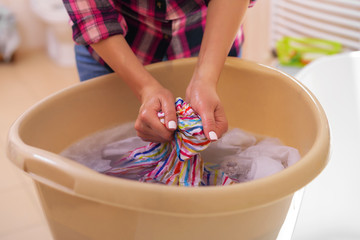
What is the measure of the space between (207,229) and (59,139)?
388 millimetres

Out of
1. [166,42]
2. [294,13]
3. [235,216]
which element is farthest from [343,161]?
[294,13]

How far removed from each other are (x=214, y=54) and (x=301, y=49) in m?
1.61

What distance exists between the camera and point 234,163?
2.60 feet

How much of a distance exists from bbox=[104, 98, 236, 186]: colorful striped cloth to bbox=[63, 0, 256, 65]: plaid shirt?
23 centimetres

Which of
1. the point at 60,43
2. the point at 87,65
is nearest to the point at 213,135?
the point at 87,65

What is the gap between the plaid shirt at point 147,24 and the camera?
2.54 ft

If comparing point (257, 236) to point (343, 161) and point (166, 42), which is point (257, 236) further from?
point (343, 161)

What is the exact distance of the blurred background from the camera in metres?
2.04

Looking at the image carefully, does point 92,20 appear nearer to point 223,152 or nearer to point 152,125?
point 152,125

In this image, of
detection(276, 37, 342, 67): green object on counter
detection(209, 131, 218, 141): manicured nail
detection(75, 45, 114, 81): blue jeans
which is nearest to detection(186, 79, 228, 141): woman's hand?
detection(209, 131, 218, 141): manicured nail

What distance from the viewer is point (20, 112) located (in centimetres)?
210

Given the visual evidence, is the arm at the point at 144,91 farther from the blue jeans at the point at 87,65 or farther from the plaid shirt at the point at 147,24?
the blue jeans at the point at 87,65

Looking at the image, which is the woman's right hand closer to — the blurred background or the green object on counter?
the blurred background

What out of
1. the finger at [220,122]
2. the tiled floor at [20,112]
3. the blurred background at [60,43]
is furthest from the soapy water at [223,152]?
the blurred background at [60,43]
